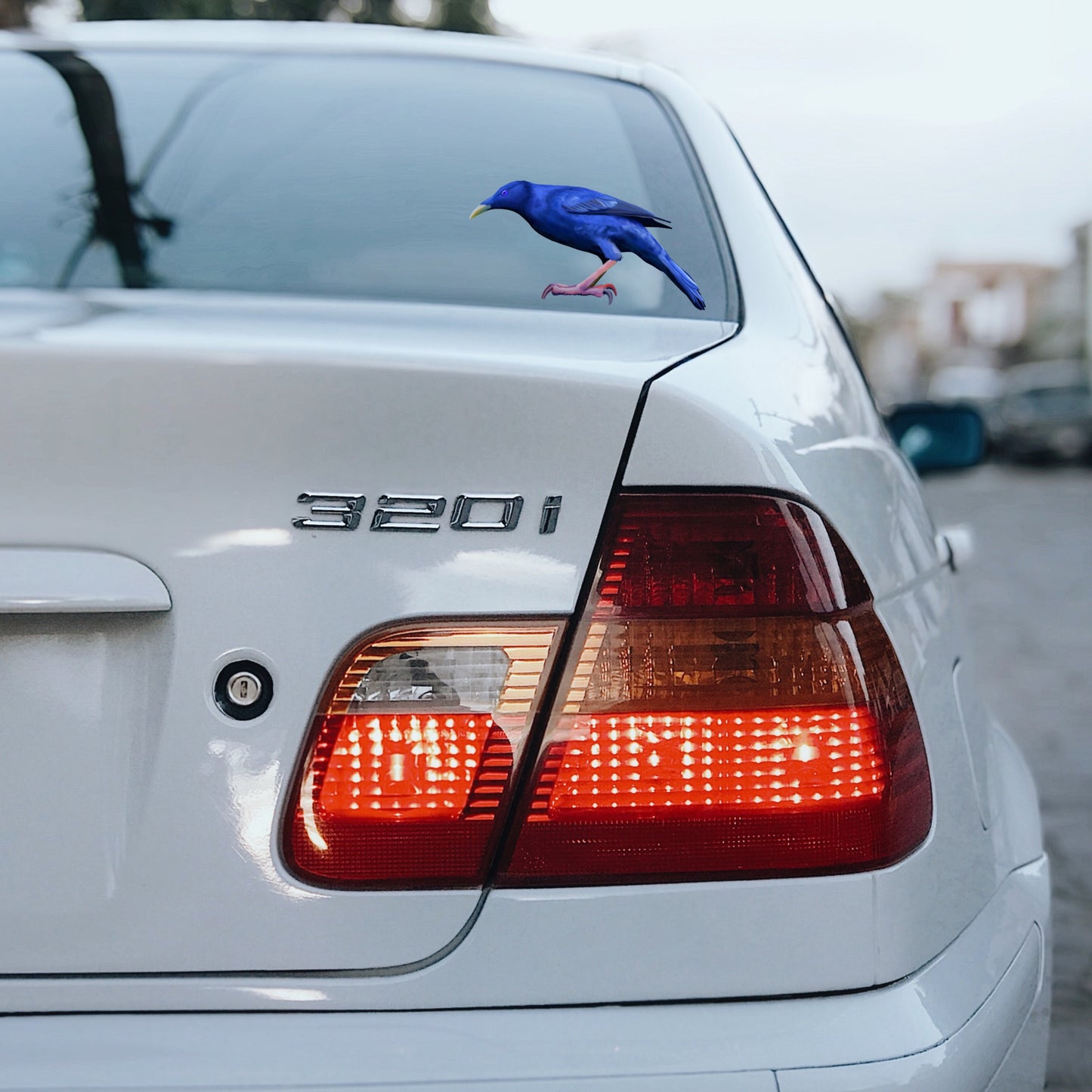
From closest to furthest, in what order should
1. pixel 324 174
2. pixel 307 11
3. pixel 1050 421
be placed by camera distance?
1. pixel 324 174
2. pixel 307 11
3. pixel 1050 421

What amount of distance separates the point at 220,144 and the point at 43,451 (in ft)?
2.78

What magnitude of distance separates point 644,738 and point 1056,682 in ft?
17.3

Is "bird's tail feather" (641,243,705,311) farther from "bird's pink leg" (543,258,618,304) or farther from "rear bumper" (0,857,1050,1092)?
"rear bumper" (0,857,1050,1092)

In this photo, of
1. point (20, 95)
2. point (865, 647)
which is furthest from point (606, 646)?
point (20, 95)

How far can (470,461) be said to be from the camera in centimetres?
113

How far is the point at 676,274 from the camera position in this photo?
1.52m

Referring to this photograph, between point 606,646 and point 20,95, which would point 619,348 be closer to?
point 606,646

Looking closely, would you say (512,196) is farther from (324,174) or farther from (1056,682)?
(1056,682)

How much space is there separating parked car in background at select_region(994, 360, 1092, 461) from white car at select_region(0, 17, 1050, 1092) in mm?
26156

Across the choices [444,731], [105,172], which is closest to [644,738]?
[444,731]

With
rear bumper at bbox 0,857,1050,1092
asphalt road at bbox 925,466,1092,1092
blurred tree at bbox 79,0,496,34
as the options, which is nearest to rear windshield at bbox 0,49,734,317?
rear bumper at bbox 0,857,1050,1092

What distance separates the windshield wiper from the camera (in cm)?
157

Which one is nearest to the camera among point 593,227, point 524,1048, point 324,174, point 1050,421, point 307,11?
point 524,1048

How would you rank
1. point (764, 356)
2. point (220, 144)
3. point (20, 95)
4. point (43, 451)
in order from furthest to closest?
point (20, 95) < point (220, 144) < point (764, 356) < point (43, 451)
